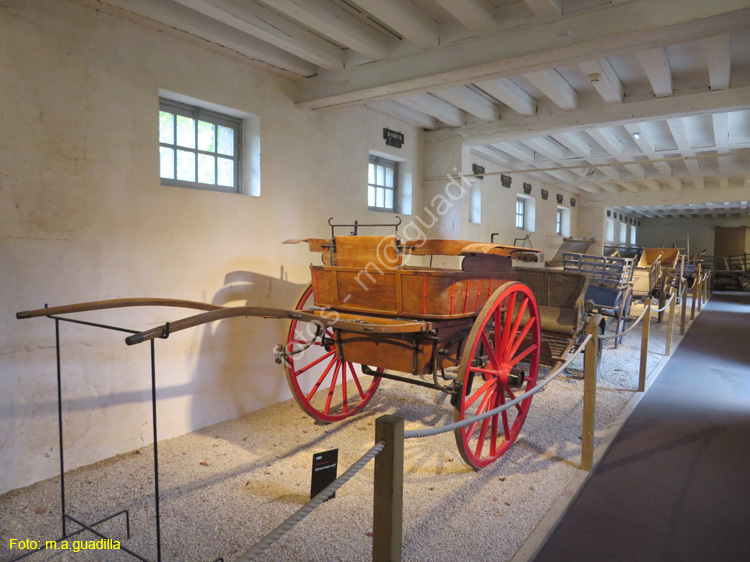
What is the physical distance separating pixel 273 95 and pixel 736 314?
10.6 meters

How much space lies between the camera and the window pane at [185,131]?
11.4 ft

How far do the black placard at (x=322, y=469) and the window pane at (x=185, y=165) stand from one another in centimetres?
225

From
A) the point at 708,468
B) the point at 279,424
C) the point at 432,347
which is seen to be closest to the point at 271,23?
the point at 432,347

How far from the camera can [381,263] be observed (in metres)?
2.66

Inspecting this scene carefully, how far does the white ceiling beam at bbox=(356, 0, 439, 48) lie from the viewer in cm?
296

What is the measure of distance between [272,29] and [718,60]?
339 centimetres

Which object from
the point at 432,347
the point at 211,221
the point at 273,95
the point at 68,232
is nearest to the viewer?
the point at 432,347

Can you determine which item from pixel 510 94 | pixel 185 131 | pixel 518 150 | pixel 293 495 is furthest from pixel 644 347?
pixel 185 131

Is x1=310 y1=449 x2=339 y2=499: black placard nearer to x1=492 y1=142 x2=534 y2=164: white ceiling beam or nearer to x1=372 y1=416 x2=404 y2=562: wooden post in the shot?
x1=372 y1=416 x2=404 y2=562: wooden post

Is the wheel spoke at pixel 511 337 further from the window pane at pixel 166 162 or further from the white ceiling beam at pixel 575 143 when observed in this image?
the white ceiling beam at pixel 575 143

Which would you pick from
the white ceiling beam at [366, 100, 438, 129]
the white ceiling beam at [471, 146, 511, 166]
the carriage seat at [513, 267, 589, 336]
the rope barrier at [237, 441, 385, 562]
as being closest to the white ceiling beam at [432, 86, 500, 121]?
Answer: the white ceiling beam at [366, 100, 438, 129]

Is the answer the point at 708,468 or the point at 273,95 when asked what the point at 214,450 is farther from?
the point at 708,468

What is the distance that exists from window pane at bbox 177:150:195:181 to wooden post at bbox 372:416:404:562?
2823mm

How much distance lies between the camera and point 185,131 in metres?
3.51
